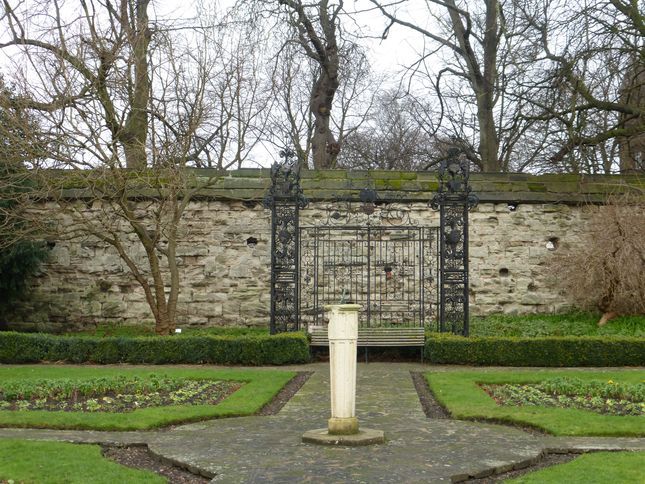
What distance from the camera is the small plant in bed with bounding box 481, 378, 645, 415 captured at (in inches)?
320

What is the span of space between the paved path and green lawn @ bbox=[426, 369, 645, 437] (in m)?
0.31

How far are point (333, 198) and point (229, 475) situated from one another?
424 inches

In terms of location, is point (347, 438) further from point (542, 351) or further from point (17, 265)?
point (17, 265)

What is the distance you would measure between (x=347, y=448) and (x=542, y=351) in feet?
22.1

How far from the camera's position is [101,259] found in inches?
626

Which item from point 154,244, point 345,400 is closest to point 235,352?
point 154,244

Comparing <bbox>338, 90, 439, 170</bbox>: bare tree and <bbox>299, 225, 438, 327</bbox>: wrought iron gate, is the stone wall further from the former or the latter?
<bbox>338, 90, 439, 170</bbox>: bare tree

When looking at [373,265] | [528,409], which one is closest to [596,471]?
[528,409]

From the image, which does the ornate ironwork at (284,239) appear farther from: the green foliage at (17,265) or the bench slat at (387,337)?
the green foliage at (17,265)

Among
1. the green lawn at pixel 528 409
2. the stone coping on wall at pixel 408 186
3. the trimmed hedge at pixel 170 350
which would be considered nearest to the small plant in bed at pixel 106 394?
the trimmed hedge at pixel 170 350

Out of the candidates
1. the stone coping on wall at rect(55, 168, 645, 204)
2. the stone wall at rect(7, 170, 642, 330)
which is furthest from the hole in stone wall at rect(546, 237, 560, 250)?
the stone coping on wall at rect(55, 168, 645, 204)

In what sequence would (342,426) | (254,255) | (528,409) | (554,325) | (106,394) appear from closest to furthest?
(342,426), (528,409), (106,394), (554,325), (254,255)

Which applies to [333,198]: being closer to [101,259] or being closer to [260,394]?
[101,259]

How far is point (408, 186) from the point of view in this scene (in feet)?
52.2
